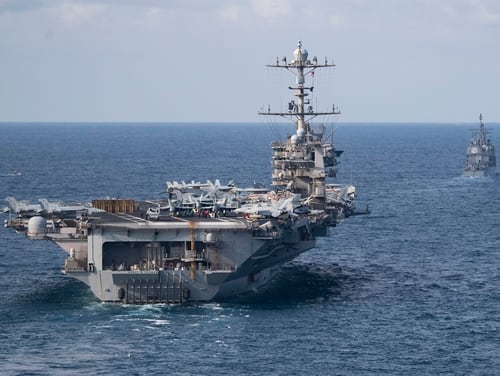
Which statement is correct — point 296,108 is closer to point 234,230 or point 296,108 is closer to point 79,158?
point 234,230

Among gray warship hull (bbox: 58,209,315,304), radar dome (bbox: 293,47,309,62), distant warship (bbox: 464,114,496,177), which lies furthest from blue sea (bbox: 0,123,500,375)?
distant warship (bbox: 464,114,496,177)

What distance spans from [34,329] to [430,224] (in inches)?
1707

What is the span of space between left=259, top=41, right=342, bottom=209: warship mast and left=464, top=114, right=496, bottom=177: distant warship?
203 ft

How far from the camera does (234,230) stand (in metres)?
54.7

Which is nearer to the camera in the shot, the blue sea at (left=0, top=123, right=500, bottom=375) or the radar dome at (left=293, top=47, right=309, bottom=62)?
the blue sea at (left=0, top=123, right=500, bottom=375)

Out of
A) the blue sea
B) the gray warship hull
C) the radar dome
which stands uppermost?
the radar dome

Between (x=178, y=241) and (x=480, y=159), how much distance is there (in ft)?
268

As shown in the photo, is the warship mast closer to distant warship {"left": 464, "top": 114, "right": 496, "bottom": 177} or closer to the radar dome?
the radar dome

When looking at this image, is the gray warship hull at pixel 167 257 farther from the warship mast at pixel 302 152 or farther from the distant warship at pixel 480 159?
the distant warship at pixel 480 159

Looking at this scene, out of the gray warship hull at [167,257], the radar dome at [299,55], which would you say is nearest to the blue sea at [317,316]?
the gray warship hull at [167,257]

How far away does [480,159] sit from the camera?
131625mm

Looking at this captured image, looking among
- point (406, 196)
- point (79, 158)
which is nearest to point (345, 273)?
point (406, 196)

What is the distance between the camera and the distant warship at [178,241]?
54344 millimetres

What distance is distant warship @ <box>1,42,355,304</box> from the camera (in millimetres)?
54344
